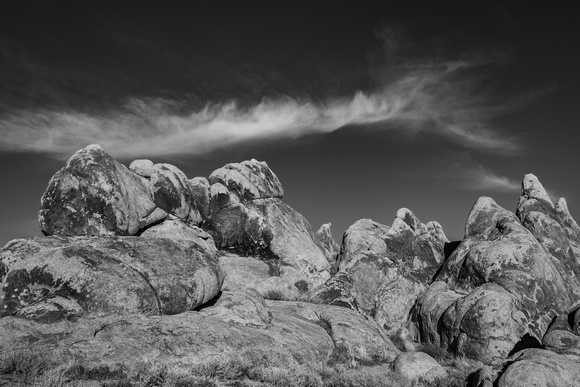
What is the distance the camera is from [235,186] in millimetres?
61844

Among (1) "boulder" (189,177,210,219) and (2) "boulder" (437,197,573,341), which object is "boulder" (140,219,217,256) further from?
(2) "boulder" (437,197,573,341)

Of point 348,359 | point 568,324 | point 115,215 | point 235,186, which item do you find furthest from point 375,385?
Result: point 235,186

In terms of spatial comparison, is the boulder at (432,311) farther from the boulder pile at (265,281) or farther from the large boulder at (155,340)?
the large boulder at (155,340)

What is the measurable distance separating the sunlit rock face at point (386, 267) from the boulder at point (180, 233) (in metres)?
16.0

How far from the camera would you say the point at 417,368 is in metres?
26.6

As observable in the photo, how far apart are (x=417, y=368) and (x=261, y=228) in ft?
114

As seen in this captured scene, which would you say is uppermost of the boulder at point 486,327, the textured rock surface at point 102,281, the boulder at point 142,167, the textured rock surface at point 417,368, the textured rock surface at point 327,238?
the boulder at point 142,167

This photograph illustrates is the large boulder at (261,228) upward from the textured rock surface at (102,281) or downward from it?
upward

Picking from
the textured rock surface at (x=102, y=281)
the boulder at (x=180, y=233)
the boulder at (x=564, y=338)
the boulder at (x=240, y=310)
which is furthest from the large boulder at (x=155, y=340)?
the boulder at (x=180, y=233)

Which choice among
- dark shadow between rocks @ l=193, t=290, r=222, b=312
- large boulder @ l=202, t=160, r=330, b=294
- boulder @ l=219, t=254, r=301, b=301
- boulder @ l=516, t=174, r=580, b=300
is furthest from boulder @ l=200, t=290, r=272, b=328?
boulder @ l=516, t=174, r=580, b=300

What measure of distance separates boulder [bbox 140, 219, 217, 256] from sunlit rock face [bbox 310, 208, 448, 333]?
1599 cm

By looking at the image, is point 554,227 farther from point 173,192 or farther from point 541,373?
point 173,192

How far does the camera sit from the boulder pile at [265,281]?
21859 mm

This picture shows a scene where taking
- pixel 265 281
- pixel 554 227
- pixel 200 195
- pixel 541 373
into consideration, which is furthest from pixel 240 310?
pixel 554 227
